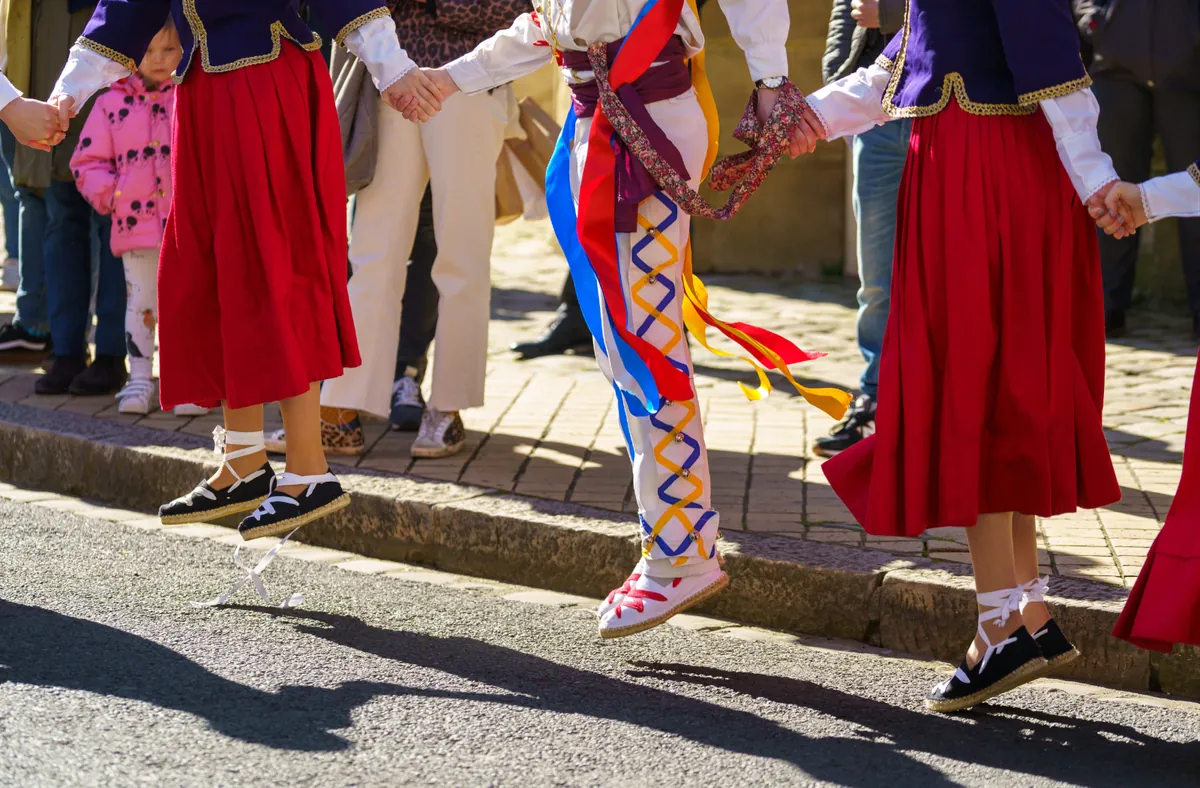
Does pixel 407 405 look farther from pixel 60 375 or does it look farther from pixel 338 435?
pixel 60 375

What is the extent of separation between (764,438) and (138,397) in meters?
2.42

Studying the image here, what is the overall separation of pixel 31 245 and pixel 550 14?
4459mm

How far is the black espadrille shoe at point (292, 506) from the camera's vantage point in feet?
14.6

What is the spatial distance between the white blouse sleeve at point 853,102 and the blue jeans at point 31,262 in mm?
4752

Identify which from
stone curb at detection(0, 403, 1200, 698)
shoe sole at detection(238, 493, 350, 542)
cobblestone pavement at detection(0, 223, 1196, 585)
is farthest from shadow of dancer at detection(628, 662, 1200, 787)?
shoe sole at detection(238, 493, 350, 542)

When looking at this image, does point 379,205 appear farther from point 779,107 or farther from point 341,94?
point 779,107

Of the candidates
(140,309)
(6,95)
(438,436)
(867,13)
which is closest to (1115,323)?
(867,13)

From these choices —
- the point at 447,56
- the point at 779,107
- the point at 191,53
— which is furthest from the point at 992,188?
the point at 447,56

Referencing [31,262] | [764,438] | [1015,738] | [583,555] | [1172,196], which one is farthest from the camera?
[31,262]

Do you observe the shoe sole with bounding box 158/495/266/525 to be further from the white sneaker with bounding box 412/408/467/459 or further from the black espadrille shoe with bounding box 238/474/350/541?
the white sneaker with bounding box 412/408/467/459

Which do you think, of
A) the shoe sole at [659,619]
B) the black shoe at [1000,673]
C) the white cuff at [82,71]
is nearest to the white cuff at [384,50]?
the white cuff at [82,71]

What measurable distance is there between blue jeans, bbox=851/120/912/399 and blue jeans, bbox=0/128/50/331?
375cm

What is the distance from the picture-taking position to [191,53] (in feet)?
14.6

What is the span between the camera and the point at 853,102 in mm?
4023
